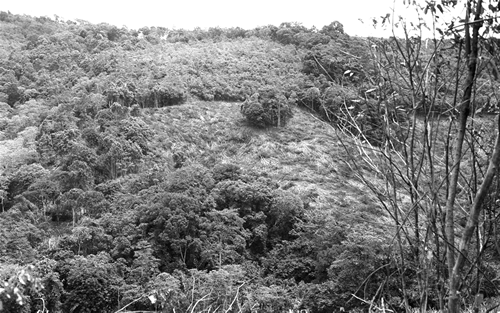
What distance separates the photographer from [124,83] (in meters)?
35.7

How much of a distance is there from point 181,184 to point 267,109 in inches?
517

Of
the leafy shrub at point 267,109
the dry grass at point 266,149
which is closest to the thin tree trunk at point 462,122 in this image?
the dry grass at point 266,149

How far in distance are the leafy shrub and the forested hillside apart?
101 mm

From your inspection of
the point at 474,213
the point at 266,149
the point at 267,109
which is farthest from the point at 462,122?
the point at 267,109

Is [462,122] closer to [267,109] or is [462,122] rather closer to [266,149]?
[266,149]

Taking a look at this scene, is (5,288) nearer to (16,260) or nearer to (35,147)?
(16,260)

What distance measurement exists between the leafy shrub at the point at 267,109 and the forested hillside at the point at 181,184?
101mm

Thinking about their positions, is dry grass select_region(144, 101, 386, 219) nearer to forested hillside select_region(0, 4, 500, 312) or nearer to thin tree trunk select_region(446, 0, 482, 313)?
forested hillside select_region(0, 4, 500, 312)

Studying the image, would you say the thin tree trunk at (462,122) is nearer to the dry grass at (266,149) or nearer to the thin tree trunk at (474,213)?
the thin tree trunk at (474,213)

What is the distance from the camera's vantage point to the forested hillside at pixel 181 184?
17.7 meters

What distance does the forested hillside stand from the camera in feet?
58.2

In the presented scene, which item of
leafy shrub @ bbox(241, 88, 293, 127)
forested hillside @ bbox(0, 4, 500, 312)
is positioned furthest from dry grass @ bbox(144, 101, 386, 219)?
leafy shrub @ bbox(241, 88, 293, 127)

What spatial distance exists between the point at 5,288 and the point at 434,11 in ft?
6.99

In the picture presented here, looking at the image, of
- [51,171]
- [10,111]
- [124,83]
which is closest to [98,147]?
[51,171]
